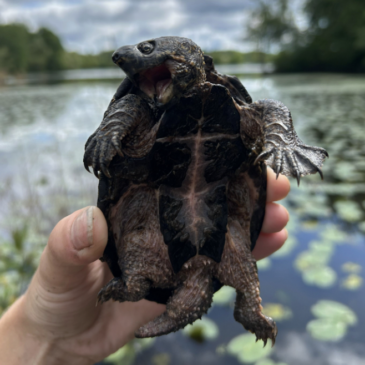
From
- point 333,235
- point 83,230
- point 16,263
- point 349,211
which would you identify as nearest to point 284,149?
point 83,230

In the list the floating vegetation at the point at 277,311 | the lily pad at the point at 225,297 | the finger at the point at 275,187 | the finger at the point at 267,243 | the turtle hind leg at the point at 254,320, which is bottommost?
the floating vegetation at the point at 277,311

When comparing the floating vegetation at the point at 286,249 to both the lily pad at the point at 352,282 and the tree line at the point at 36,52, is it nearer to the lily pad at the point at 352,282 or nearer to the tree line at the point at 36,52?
the lily pad at the point at 352,282

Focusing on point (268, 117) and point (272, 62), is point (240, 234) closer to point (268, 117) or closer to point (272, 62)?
point (268, 117)

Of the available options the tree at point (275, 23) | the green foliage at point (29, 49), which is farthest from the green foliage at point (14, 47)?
the tree at point (275, 23)

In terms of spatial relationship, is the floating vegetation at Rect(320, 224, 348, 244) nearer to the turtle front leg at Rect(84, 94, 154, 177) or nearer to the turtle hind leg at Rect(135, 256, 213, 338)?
the turtle hind leg at Rect(135, 256, 213, 338)

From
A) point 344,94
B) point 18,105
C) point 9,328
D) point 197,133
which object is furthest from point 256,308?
point 344,94
